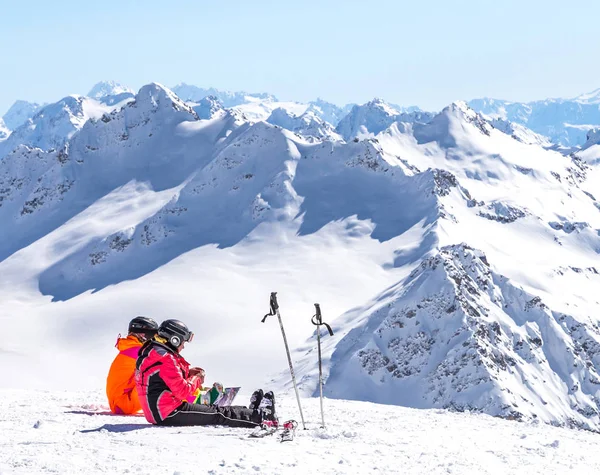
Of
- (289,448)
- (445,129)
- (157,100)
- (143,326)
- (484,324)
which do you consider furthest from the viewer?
(445,129)

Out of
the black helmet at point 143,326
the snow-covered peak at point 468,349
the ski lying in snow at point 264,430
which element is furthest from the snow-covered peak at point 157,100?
the ski lying in snow at point 264,430

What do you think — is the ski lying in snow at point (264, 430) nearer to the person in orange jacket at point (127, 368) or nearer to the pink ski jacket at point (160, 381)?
the pink ski jacket at point (160, 381)

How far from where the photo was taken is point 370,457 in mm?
10602

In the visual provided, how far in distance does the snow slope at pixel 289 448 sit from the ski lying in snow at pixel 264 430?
18cm

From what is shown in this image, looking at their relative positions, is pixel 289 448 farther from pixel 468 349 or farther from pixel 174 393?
pixel 468 349

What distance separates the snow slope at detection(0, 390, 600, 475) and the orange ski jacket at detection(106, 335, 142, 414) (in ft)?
1.35

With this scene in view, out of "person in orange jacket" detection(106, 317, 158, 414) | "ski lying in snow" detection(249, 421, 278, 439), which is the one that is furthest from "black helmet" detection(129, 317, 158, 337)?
"ski lying in snow" detection(249, 421, 278, 439)

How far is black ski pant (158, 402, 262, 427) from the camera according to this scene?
39.4 ft

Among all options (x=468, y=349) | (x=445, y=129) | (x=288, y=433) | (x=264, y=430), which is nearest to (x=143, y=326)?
(x=264, y=430)

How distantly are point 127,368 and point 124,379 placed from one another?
388 mm

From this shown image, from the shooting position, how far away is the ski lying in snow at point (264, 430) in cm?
1127

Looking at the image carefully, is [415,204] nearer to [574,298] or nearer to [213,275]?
[574,298]

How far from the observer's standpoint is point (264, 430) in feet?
37.7

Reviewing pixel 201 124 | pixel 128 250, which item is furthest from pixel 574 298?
pixel 201 124
